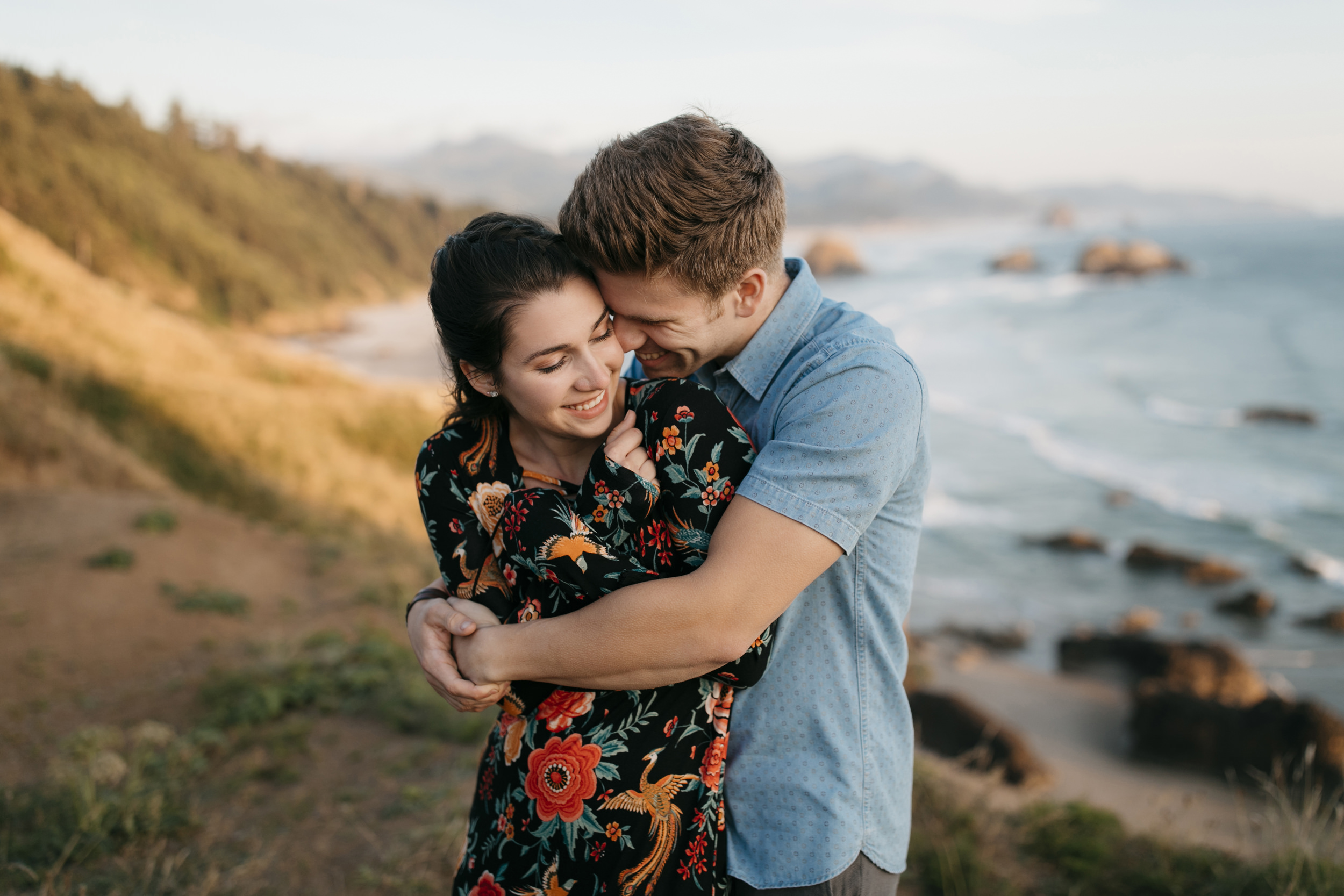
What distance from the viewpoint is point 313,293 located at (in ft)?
203

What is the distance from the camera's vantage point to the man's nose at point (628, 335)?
2.12m

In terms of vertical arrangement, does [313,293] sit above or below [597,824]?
below

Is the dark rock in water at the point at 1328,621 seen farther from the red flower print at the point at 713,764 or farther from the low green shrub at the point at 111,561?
the low green shrub at the point at 111,561

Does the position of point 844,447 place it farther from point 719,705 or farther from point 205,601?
point 205,601

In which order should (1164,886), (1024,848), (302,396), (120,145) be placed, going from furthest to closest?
(120,145) < (302,396) < (1024,848) < (1164,886)

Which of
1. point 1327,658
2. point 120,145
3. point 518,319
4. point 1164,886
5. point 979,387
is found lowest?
point 979,387

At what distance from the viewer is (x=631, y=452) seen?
191 centimetres

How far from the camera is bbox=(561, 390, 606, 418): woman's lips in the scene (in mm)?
2111

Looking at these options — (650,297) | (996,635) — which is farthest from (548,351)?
(996,635)

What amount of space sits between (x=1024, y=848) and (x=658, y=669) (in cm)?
417

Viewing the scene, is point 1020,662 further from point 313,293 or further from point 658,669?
point 313,293

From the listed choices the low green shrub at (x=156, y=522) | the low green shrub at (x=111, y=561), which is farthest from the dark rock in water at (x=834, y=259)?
the low green shrub at (x=111, y=561)

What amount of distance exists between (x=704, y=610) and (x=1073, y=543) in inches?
744

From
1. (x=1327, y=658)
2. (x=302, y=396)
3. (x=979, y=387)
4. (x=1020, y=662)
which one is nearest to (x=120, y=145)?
(x=302, y=396)
